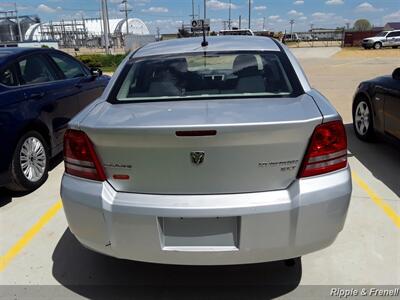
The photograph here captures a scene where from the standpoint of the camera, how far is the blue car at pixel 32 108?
421 cm

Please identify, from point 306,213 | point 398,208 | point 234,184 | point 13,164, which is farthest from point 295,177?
point 13,164

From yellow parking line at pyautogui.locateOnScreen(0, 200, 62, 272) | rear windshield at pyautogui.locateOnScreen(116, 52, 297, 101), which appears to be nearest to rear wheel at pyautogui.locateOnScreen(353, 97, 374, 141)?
rear windshield at pyautogui.locateOnScreen(116, 52, 297, 101)

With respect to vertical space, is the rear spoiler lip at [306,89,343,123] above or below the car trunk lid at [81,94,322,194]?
above

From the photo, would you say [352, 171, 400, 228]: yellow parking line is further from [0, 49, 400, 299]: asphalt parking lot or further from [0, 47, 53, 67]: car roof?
[0, 47, 53, 67]: car roof

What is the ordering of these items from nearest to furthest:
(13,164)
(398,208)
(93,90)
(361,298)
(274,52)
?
(361,298) < (274,52) < (398,208) < (13,164) < (93,90)

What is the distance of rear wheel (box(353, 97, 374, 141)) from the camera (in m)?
5.95

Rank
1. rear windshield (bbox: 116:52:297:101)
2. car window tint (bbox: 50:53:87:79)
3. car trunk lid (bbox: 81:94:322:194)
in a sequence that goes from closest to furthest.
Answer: car trunk lid (bbox: 81:94:322:194) < rear windshield (bbox: 116:52:297:101) < car window tint (bbox: 50:53:87:79)

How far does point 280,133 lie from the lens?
2.21 meters

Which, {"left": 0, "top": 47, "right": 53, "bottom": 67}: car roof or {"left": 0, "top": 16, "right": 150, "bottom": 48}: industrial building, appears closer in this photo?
{"left": 0, "top": 47, "right": 53, "bottom": 67}: car roof

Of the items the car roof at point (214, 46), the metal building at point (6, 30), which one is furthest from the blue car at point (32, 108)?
the metal building at point (6, 30)

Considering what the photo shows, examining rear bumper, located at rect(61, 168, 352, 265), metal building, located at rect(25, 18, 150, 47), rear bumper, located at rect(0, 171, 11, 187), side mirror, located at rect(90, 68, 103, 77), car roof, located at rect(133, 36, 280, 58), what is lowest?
metal building, located at rect(25, 18, 150, 47)

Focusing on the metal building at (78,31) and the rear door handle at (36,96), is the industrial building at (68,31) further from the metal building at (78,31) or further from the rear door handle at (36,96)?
the rear door handle at (36,96)

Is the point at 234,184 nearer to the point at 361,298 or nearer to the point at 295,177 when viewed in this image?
the point at 295,177

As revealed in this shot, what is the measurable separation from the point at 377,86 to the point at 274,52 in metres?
2.87
